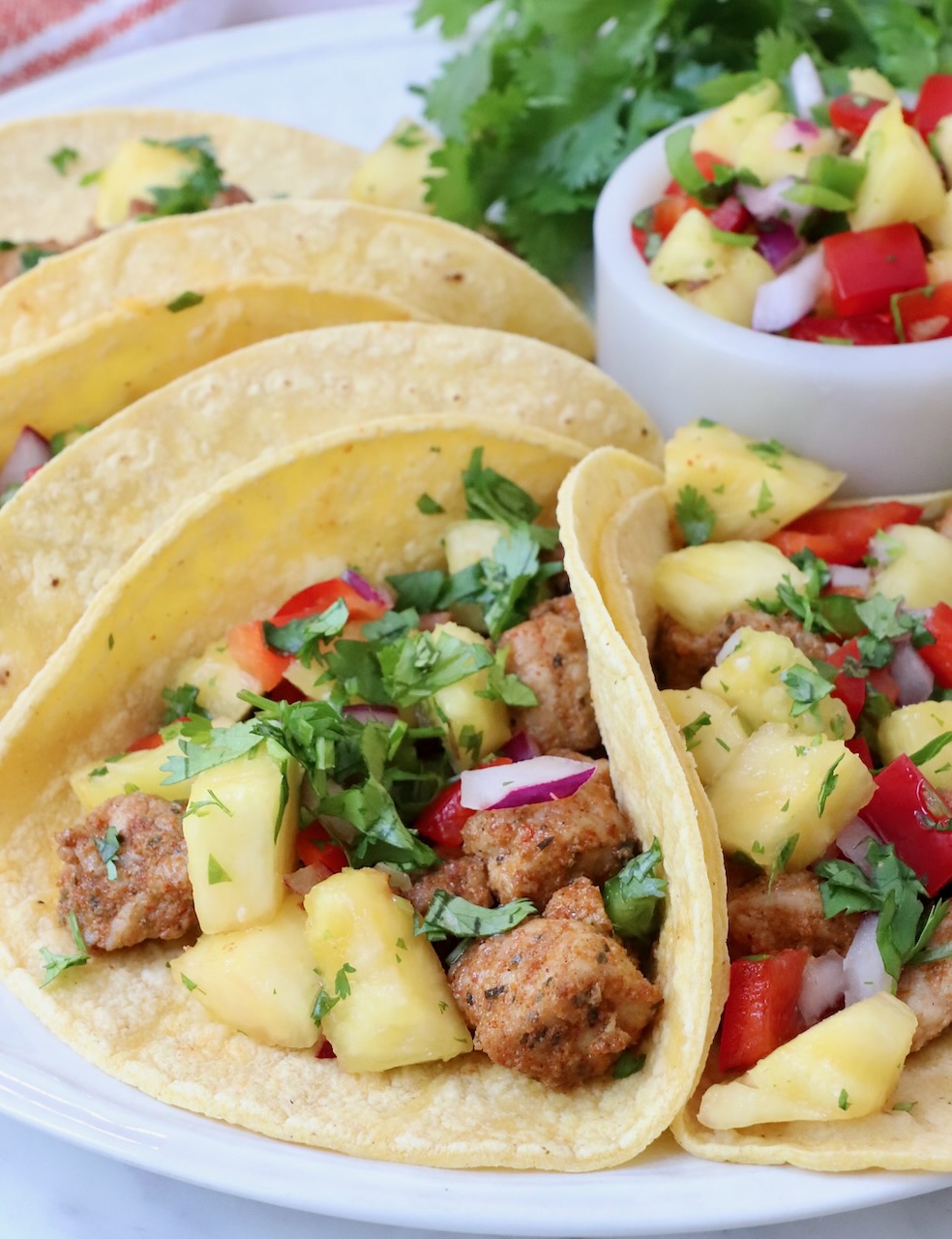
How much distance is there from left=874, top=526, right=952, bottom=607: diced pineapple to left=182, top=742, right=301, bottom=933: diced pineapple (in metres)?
1.54

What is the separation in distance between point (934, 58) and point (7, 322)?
2870 millimetres

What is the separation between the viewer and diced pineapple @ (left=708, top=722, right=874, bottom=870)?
2648 millimetres

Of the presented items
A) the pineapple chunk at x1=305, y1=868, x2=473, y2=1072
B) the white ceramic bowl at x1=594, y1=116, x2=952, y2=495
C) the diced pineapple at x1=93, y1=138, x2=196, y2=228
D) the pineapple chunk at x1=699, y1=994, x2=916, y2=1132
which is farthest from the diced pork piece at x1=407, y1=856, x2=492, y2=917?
the diced pineapple at x1=93, y1=138, x2=196, y2=228

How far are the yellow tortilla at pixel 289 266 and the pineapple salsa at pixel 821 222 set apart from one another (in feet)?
1.63

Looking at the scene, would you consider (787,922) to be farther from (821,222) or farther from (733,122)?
(733,122)

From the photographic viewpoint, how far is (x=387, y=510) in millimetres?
3369

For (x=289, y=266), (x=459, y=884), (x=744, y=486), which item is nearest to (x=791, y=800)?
(x=459, y=884)

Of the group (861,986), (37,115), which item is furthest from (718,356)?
(37,115)

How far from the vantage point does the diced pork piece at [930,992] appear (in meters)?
2.54

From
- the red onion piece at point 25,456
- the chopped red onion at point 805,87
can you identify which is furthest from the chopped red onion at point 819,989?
the chopped red onion at point 805,87

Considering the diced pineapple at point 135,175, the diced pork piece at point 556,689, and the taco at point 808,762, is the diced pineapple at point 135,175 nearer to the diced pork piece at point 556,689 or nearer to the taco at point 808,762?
the taco at point 808,762

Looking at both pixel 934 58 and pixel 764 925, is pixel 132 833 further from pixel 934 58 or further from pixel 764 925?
pixel 934 58

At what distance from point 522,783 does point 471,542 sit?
80 centimetres

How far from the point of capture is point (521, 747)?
303 cm
